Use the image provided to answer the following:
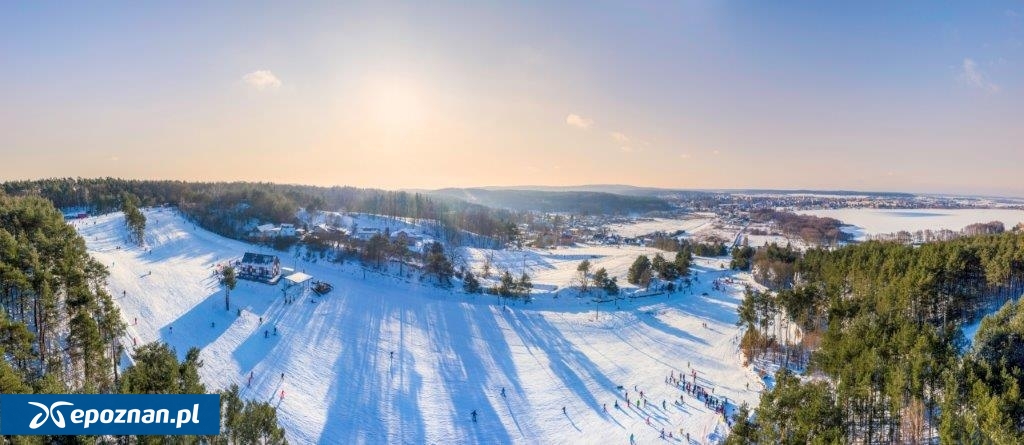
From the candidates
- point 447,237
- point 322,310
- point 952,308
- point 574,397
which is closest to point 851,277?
point 952,308

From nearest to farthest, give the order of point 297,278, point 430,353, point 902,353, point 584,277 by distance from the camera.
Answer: point 902,353, point 430,353, point 297,278, point 584,277

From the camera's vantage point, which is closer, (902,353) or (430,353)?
(902,353)

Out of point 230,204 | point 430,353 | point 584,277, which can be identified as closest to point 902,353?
point 430,353

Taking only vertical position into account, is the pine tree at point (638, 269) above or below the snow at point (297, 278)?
below

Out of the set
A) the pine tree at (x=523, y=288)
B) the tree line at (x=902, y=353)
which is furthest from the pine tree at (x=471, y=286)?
the tree line at (x=902, y=353)

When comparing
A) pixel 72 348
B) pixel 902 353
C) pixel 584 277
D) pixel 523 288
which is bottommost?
pixel 523 288

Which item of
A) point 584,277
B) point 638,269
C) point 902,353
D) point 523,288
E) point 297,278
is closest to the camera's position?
point 902,353

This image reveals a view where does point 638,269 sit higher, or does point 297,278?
point 297,278

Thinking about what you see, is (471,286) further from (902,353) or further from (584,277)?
(902,353)

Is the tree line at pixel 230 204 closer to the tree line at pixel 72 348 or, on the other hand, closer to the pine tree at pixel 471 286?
the pine tree at pixel 471 286
